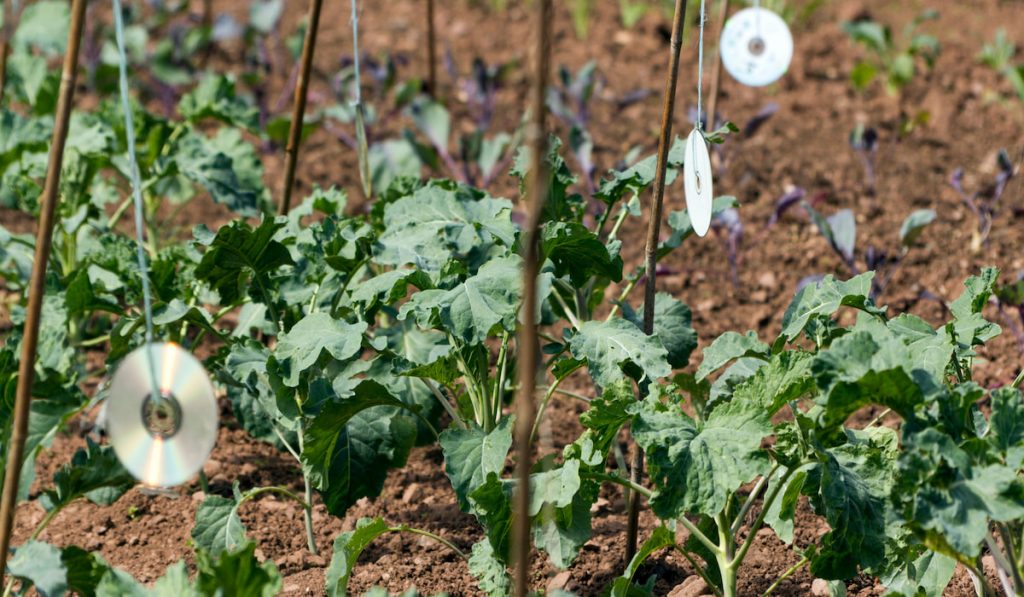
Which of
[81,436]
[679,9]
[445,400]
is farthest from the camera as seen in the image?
[81,436]

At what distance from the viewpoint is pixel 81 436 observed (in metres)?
→ 3.43

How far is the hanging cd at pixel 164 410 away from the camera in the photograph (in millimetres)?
1891

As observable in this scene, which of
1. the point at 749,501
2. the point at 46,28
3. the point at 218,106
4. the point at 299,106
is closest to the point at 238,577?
the point at 749,501

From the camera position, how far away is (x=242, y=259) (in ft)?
8.91

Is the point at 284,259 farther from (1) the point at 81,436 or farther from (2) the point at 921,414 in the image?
(2) the point at 921,414

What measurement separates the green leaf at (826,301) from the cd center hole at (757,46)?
82 cm

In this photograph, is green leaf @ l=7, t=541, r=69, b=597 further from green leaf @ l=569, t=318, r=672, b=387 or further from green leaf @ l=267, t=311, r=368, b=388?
green leaf @ l=569, t=318, r=672, b=387

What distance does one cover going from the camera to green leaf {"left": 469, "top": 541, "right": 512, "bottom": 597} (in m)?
2.36

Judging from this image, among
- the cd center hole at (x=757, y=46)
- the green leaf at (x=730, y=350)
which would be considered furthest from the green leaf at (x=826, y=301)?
the cd center hole at (x=757, y=46)

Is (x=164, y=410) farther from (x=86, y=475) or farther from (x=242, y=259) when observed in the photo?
(x=242, y=259)

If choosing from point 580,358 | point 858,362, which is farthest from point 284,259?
point 858,362

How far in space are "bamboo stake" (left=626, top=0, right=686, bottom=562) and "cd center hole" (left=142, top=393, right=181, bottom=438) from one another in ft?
3.06

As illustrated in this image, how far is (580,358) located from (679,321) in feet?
1.61

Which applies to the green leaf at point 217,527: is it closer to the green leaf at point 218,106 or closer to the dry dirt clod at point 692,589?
the dry dirt clod at point 692,589
